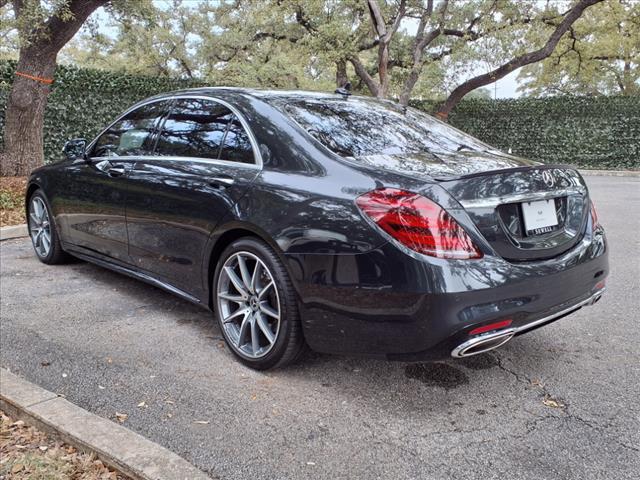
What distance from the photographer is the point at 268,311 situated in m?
2.98

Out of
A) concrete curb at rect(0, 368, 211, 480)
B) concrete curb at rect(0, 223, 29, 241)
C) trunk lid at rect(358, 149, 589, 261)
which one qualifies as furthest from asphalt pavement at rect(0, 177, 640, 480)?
concrete curb at rect(0, 223, 29, 241)

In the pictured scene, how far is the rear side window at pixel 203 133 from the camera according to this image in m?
3.28

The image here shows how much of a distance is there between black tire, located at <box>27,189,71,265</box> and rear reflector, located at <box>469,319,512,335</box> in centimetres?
403

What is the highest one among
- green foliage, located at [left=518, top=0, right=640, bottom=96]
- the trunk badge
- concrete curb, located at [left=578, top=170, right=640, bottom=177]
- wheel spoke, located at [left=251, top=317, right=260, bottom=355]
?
green foliage, located at [left=518, top=0, right=640, bottom=96]

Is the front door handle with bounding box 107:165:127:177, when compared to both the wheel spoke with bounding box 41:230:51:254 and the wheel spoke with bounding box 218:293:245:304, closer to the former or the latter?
the wheel spoke with bounding box 218:293:245:304

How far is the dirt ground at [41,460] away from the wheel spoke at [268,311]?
3.54 ft

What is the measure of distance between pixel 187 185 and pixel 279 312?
3.53 feet

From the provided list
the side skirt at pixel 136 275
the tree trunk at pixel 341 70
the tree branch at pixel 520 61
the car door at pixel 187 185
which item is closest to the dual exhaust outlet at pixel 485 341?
the car door at pixel 187 185

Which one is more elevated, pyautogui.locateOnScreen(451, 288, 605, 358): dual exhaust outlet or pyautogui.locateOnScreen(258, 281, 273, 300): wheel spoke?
pyautogui.locateOnScreen(258, 281, 273, 300): wheel spoke

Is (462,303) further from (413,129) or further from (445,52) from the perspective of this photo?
(445,52)

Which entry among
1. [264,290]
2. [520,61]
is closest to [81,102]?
[264,290]

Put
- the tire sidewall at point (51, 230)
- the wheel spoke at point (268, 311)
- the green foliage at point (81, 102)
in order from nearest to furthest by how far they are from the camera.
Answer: the wheel spoke at point (268, 311) < the tire sidewall at point (51, 230) < the green foliage at point (81, 102)

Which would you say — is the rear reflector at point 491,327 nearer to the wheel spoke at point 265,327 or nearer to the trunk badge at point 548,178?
the trunk badge at point 548,178

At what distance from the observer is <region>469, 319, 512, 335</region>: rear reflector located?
7.88 feet
